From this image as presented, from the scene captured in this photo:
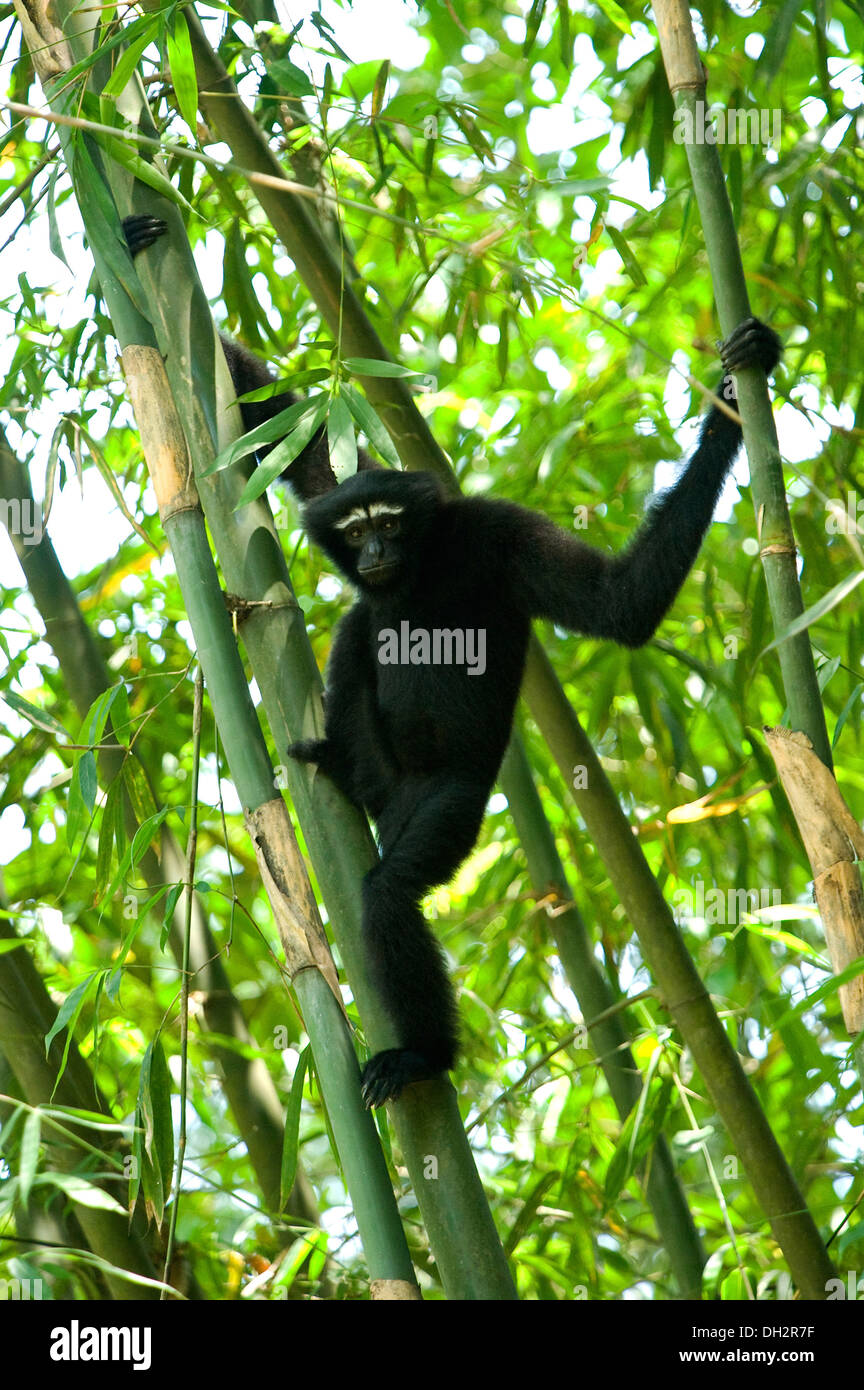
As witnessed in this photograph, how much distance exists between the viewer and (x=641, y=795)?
4566 mm

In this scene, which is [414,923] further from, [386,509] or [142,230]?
[142,230]

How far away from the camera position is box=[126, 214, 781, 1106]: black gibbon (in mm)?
3111

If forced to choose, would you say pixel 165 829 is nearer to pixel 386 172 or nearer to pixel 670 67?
pixel 386 172

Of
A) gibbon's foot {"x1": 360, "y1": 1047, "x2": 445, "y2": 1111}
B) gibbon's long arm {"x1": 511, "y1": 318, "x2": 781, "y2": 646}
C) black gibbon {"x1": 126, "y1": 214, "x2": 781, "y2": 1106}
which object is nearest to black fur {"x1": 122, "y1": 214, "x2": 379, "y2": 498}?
black gibbon {"x1": 126, "y1": 214, "x2": 781, "y2": 1106}

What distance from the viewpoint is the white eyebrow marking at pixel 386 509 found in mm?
3465

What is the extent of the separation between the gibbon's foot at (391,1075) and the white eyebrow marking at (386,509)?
1521 millimetres

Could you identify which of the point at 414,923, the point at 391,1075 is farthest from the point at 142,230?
the point at 391,1075

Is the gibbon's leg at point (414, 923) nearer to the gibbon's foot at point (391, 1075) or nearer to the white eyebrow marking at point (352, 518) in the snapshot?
the gibbon's foot at point (391, 1075)

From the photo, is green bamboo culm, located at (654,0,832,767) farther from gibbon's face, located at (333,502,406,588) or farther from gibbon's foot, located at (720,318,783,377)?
gibbon's face, located at (333,502,406,588)

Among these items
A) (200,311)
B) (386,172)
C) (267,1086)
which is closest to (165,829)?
(267,1086)

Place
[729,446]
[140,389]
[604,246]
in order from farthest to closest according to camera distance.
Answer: [604,246]
[729,446]
[140,389]

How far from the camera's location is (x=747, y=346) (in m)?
2.42

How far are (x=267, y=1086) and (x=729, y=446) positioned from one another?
91.1 inches

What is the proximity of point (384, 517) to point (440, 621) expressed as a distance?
0.32 m
